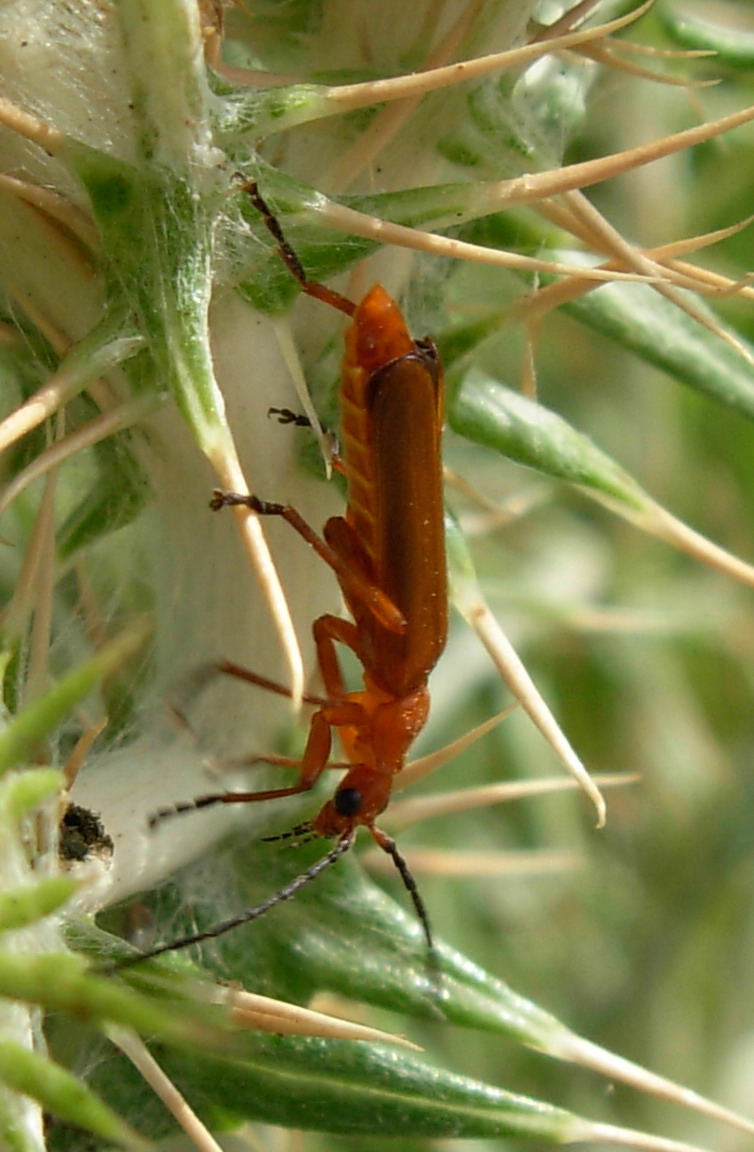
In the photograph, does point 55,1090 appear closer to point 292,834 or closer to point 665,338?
point 292,834

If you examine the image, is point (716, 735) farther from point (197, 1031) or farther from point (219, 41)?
point (197, 1031)

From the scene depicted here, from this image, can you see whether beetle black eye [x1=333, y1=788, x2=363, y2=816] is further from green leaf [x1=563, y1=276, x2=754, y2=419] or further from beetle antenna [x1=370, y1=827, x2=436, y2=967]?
green leaf [x1=563, y1=276, x2=754, y2=419]

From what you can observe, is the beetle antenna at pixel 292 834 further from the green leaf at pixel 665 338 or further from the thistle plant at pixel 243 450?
the green leaf at pixel 665 338

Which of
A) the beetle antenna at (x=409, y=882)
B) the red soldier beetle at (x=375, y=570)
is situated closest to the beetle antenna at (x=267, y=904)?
the red soldier beetle at (x=375, y=570)

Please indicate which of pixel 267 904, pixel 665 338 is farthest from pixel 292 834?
pixel 665 338

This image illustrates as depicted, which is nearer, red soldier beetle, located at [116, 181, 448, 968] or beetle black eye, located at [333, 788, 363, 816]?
red soldier beetle, located at [116, 181, 448, 968]

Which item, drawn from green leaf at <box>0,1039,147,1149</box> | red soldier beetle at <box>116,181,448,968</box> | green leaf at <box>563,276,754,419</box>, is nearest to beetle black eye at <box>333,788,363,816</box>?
red soldier beetle at <box>116,181,448,968</box>

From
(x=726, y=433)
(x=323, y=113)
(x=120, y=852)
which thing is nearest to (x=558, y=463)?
(x=323, y=113)

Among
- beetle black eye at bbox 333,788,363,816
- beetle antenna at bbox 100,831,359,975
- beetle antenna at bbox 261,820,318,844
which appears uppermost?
beetle black eye at bbox 333,788,363,816
